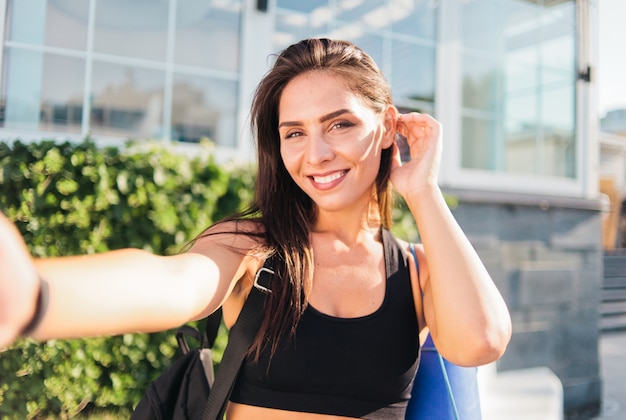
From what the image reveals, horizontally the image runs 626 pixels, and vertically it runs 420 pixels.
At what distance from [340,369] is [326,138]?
24.8 inches

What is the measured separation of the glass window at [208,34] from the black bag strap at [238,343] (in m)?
2.62

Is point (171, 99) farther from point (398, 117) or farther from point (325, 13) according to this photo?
point (398, 117)

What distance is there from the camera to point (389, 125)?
1752 mm

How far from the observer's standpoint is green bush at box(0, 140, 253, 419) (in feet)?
8.35

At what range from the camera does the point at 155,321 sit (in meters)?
0.99

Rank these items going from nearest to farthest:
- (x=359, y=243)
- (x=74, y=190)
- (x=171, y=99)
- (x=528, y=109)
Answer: (x=359, y=243) < (x=74, y=190) < (x=171, y=99) < (x=528, y=109)

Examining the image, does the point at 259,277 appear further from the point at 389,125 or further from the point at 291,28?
the point at 291,28

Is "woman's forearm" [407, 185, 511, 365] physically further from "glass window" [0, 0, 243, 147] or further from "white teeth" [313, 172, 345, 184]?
"glass window" [0, 0, 243, 147]

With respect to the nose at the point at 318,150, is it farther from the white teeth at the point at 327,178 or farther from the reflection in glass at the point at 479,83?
the reflection in glass at the point at 479,83

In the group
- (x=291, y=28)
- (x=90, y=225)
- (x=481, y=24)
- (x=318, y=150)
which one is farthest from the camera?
(x=481, y=24)

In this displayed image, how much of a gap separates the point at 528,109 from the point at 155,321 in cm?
483

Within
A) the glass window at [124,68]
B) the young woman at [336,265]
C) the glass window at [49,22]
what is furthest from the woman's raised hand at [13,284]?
the glass window at [49,22]

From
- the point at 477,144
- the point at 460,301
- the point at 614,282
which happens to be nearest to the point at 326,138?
the point at 460,301

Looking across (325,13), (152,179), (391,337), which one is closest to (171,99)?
(152,179)
